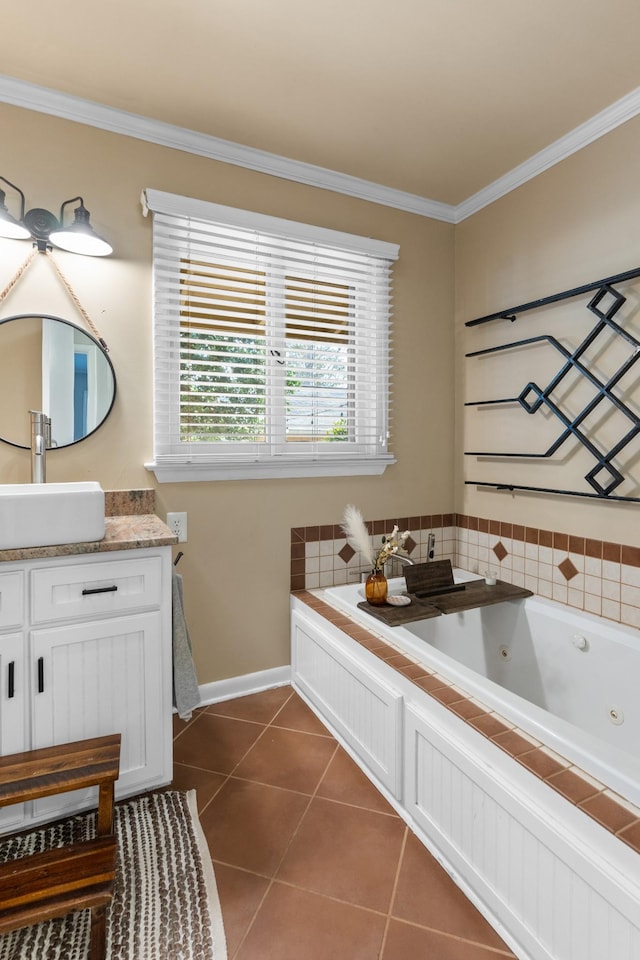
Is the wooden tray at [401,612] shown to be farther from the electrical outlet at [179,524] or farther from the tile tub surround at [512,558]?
the electrical outlet at [179,524]

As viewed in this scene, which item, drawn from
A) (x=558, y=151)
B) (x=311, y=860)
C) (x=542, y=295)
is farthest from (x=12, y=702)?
(x=558, y=151)

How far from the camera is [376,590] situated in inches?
86.7

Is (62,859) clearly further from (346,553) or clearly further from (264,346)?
(264,346)

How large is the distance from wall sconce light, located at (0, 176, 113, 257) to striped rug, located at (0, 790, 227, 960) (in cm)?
200

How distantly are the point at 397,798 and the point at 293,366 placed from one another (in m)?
1.80

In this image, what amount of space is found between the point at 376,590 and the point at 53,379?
157 centimetres

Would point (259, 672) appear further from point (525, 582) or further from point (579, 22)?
point (579, 22)

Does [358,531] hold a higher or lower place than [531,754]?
higher

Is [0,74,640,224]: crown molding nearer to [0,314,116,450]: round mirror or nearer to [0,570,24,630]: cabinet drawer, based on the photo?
[0,314,116,450]: round mirror

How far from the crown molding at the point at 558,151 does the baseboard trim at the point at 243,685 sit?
8.47 feet

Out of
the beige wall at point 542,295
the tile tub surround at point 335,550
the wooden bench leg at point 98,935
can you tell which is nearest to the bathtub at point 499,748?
the tile tub surround at point 335,550

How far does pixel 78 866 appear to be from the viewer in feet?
4.11

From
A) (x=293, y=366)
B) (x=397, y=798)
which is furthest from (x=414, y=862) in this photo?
(x=293, y=366)

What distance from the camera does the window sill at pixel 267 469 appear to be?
7.09 ft
